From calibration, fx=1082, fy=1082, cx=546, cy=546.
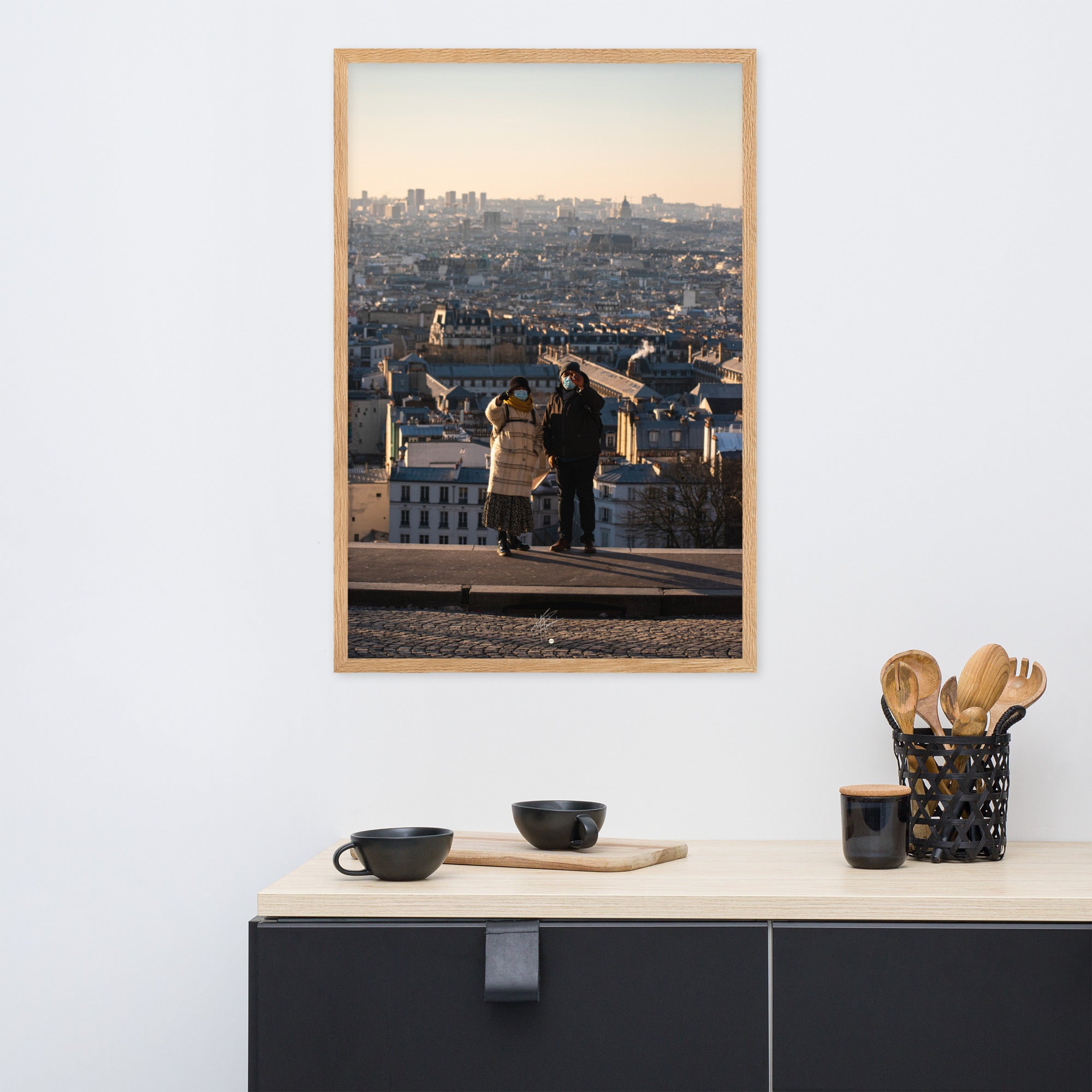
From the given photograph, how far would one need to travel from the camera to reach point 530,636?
1801 mm

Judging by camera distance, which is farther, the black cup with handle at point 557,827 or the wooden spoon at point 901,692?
the wooden spoon at point 901,692

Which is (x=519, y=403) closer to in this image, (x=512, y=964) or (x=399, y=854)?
(x=399, y=854)

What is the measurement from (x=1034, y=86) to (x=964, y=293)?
1.18ft

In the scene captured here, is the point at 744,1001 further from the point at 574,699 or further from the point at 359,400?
the point at 359,400

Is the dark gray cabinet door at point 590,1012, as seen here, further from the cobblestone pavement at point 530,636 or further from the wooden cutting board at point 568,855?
the cobblestone pavement at point 530,636

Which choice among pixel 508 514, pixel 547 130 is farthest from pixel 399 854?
pixel 547 130

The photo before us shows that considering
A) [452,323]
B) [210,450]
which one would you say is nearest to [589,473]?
[452,323]

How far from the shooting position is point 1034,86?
180cm

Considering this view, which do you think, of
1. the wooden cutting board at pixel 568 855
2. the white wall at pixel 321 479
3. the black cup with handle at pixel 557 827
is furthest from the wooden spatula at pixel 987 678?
the black cup with handle at pixel 557 827

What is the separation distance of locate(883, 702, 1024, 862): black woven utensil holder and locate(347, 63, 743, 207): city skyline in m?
0.94

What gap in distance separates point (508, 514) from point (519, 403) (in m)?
0.19

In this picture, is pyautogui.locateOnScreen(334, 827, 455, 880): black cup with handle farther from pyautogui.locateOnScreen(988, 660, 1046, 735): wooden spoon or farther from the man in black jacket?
pyautogui.locateOnScreen(988, 660, 1046, 735): wooden spoon

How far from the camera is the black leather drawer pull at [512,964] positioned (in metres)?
1.33

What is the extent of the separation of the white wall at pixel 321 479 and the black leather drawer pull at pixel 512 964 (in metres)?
0.45
